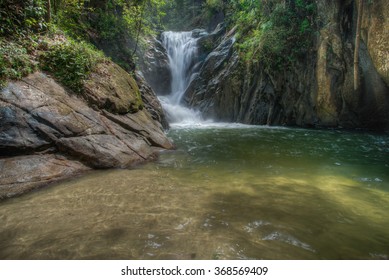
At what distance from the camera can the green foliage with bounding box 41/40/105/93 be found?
656cm

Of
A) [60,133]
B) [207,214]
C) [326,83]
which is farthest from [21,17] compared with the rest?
[326,83]

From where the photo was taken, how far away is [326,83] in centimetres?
1261

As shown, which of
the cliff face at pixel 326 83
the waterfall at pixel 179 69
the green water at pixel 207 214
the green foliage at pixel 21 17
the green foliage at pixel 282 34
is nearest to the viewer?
the green water at pixel 207 214

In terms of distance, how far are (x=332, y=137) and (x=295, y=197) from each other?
7.69 meters

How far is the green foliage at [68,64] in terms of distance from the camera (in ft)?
21.5

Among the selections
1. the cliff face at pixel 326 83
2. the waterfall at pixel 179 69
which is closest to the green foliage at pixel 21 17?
the waterfall at pixel 179 69

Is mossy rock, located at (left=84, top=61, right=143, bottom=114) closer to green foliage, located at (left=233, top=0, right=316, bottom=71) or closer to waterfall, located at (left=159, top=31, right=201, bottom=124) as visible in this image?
waterfall, located at (left=159, top=31, right=201, bottom=124)

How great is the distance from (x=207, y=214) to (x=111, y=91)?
5.39 m

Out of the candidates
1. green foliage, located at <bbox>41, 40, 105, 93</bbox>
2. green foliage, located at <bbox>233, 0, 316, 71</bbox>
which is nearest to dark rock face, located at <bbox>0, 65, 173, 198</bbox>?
green foliage, located at <bbox>41, 40, 105, 93</bbox>

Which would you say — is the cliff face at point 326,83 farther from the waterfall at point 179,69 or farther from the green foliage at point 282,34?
the waterfall at point 179,69

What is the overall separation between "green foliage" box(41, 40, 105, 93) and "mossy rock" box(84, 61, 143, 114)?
24cm

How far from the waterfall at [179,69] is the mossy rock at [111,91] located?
300 inches

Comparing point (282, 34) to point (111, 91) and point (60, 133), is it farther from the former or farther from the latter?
point (60, 133)
